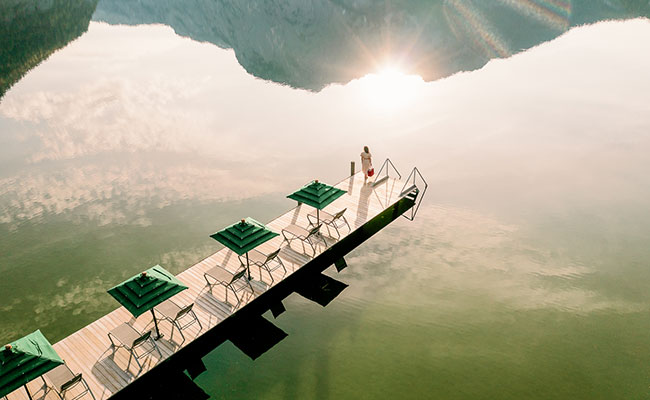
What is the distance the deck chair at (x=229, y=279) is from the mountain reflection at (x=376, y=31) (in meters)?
38.8

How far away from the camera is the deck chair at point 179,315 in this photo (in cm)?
1366

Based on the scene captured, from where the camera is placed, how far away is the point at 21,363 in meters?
10.1

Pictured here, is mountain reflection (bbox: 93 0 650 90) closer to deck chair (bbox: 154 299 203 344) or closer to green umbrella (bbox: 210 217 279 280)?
green umbrella (bbox: 210 217 279 280)

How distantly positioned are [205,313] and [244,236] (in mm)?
3044

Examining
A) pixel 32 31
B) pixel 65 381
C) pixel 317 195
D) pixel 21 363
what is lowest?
pixel 65 381

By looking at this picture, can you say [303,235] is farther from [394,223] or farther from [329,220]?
[394,223]

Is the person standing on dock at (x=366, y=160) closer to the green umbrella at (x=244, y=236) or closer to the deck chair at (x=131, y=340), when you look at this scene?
the green umbrella at (x=244, y=236)

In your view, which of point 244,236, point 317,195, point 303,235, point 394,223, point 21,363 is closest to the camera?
point 21,363

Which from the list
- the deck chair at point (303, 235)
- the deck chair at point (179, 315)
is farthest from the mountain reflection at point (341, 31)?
the deck chair at point (179, 315)

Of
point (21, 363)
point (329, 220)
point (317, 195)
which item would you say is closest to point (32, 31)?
point (329, 220)

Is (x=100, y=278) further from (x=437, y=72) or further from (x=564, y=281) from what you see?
(x=437, y=72)

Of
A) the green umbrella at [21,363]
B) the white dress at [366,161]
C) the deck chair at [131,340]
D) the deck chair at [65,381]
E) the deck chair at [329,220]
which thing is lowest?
the deck chair at [65,381]

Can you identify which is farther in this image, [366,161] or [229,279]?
[366,161]

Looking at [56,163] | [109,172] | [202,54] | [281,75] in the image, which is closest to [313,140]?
[109,172]
